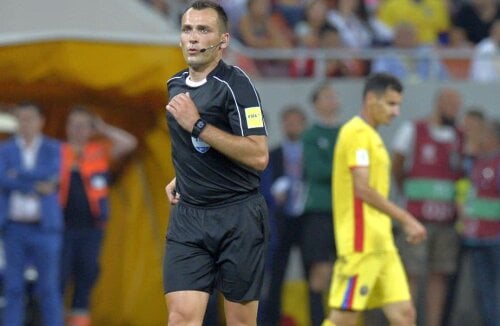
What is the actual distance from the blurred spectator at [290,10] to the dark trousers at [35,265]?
17.7ft

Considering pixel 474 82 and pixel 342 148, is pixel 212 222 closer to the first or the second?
pixel 342 148

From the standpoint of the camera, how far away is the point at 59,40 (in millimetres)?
11859

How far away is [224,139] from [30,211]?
4.53 meters

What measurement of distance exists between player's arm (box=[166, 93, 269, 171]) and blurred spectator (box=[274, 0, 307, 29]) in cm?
861

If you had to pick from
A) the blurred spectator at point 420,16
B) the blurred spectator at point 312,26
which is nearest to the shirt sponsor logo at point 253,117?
the blurred spectator at point 312,26

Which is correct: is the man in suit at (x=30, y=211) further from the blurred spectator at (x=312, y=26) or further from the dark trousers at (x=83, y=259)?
the blurred spectator at (x=312, y=26)

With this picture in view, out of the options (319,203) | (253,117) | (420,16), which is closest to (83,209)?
(319,203)

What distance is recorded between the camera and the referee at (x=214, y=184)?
7.46 meters

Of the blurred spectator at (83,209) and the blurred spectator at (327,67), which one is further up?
the blurred spectator at (327,67)

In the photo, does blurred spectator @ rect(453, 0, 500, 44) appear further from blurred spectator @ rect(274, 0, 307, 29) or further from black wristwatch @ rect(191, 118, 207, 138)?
black wristwatch @ rect(191, 118, 207, 138)

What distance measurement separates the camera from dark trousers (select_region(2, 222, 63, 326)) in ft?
37.6

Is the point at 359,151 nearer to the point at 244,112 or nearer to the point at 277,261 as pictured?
the point at 244,112

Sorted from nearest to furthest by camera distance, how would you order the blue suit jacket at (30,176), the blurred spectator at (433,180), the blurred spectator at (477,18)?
the blue suit jacket at (30,176)
the blurred spectator at (433,180)
the blurred spectator at (477,18)

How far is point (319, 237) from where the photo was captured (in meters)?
12.2
